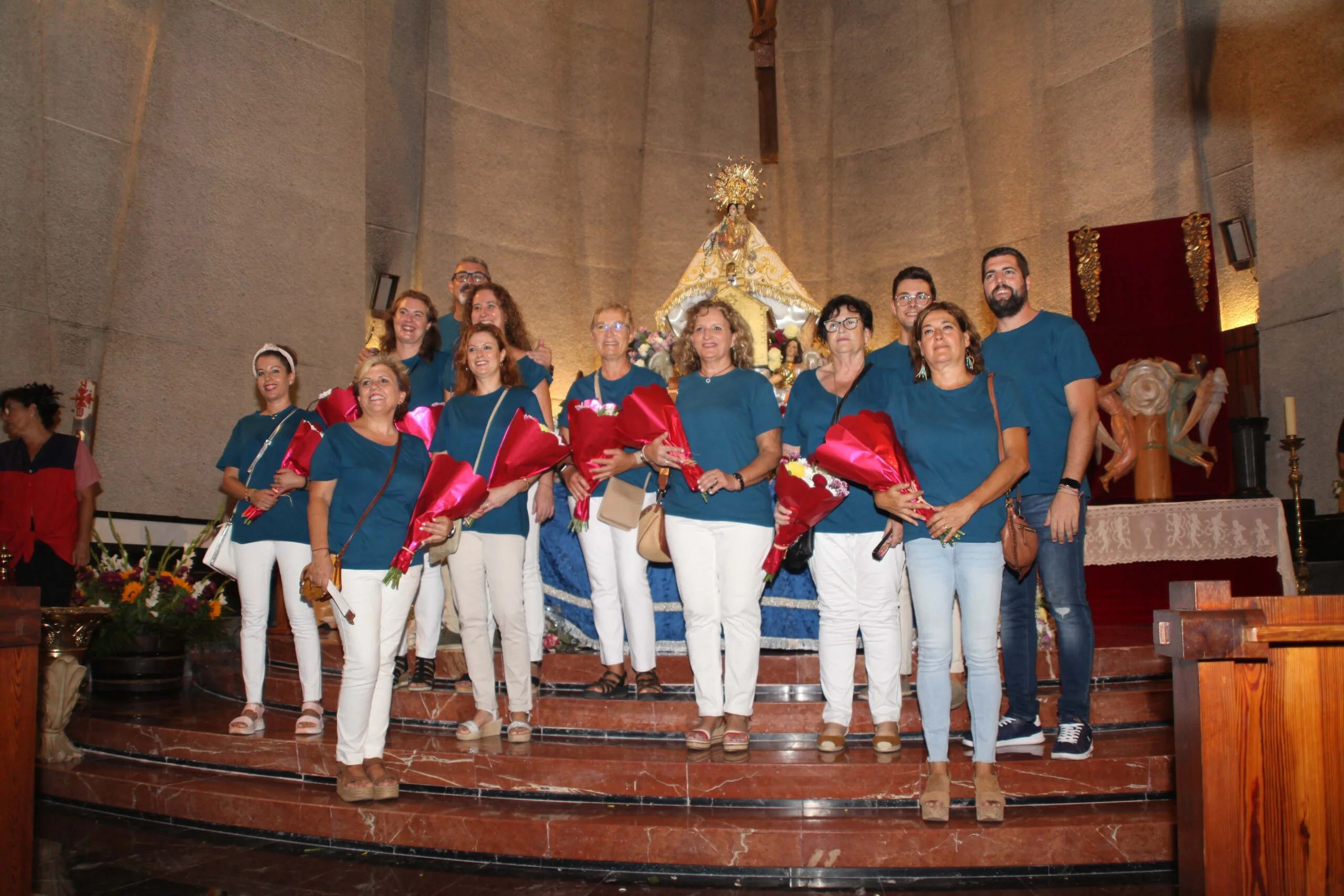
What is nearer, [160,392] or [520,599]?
[520,599]

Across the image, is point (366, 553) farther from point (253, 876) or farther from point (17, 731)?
point (17, 731)

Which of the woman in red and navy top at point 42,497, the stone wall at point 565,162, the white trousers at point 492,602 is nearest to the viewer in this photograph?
the white trousers at point 492,602

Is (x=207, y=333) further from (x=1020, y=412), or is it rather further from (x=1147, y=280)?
(x=1147, y=280)

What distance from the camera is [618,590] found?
14.3ft

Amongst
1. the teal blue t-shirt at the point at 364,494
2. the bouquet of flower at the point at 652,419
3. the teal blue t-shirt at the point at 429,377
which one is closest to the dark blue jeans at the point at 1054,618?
the bouquet of flower at the point at 652,419

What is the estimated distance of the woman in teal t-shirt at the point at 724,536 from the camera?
3771mm

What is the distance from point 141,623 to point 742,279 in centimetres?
428

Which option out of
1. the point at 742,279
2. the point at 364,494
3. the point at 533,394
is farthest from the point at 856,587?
the point at 742,279

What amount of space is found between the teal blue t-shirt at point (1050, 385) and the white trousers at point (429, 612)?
2.50 metres

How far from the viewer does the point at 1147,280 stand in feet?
24.3

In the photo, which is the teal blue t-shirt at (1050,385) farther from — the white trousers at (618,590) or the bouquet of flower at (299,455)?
the bouquet of flower at (299,455)

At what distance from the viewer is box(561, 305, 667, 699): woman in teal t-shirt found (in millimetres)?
4223

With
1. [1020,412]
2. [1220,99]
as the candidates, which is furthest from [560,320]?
[1020,412]

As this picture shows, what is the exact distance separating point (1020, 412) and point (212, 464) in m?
5.56
